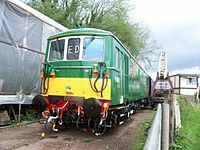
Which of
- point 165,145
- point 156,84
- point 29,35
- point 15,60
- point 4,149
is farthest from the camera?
point 156,84

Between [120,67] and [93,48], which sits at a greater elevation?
[93,48]

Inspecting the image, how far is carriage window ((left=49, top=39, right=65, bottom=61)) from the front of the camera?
7570 mm

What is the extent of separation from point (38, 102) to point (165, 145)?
4444 mm

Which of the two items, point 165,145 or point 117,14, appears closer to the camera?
point 165,145

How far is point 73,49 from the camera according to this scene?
7.36m

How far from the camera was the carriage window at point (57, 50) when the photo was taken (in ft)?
24.8

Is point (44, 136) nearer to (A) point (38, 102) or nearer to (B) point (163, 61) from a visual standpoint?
(A) point (38, 102)

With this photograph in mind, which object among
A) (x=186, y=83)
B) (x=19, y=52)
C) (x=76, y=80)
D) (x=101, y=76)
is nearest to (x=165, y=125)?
(x=101, y=76)

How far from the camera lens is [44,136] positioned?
6.86 meters

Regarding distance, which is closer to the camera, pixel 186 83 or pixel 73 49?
pixel 73 49

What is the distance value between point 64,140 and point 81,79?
1615mm

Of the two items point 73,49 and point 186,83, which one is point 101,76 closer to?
point 73,49

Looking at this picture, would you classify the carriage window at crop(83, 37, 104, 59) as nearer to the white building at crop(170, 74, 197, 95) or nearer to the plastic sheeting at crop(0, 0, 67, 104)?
the plastic sheeting at crop(0, 0, 67, 104)

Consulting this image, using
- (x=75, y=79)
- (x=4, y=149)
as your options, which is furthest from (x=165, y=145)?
(x=75, y=79)
